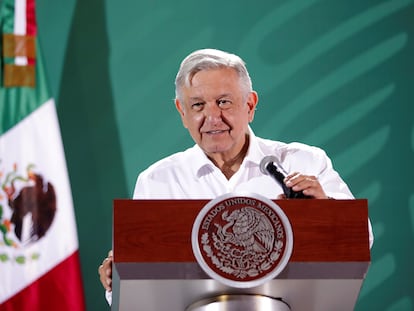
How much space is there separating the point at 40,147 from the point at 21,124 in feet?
0.46

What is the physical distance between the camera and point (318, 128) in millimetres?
3791

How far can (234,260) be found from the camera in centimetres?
173

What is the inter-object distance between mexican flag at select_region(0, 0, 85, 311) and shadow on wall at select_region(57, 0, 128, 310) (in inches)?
7.8

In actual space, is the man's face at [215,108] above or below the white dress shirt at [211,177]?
above

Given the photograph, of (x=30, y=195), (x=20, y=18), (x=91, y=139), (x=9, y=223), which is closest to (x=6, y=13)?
(x=20, y=18)

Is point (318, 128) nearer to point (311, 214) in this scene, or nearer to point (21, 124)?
point (21, 124)

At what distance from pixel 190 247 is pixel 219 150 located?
1.03 meters

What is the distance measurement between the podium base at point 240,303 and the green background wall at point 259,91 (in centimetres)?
192

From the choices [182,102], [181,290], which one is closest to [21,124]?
[182,102]

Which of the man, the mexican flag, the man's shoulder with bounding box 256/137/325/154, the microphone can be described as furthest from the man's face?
the mexican flag

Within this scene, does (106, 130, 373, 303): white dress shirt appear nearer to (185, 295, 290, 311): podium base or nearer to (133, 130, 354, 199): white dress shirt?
(133, 130, 354, 199): white dress shirt

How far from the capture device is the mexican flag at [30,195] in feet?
11.0

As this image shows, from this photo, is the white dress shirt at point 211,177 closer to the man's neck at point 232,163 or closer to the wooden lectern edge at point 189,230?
the man's neck at point 232,163

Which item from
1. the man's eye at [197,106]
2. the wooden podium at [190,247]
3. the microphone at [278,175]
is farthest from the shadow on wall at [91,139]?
the wooden podium at [190,247]
